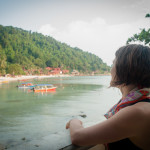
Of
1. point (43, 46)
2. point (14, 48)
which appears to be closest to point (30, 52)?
point (14, 48)

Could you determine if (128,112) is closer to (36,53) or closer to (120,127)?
(120,127)

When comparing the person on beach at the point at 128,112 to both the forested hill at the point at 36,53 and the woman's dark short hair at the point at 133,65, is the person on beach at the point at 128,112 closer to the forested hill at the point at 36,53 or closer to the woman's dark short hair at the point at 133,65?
the woman's dark short hair at the point at 133,65

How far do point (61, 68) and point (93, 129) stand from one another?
4242 inches

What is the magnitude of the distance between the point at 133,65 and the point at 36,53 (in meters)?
99.3

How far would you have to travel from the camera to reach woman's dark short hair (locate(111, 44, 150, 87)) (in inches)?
33.0

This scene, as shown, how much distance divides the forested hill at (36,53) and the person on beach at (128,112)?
60.5 meters

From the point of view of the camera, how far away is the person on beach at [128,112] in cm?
71

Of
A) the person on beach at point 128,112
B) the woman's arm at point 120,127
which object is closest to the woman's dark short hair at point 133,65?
the person on beach at point 128,112

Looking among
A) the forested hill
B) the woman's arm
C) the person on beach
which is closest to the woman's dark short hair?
the person on beach

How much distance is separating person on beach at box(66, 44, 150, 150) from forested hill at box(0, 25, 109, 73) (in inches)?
2381

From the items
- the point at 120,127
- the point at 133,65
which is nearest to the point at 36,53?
the point at 133,65

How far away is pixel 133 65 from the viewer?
839 millimetres

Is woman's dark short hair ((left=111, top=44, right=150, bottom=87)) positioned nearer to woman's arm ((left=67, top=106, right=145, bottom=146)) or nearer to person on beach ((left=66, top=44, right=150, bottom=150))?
person on beach ((left=66, top=44, right=150, bottom=150))

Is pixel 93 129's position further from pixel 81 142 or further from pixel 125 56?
pixel 125 56
